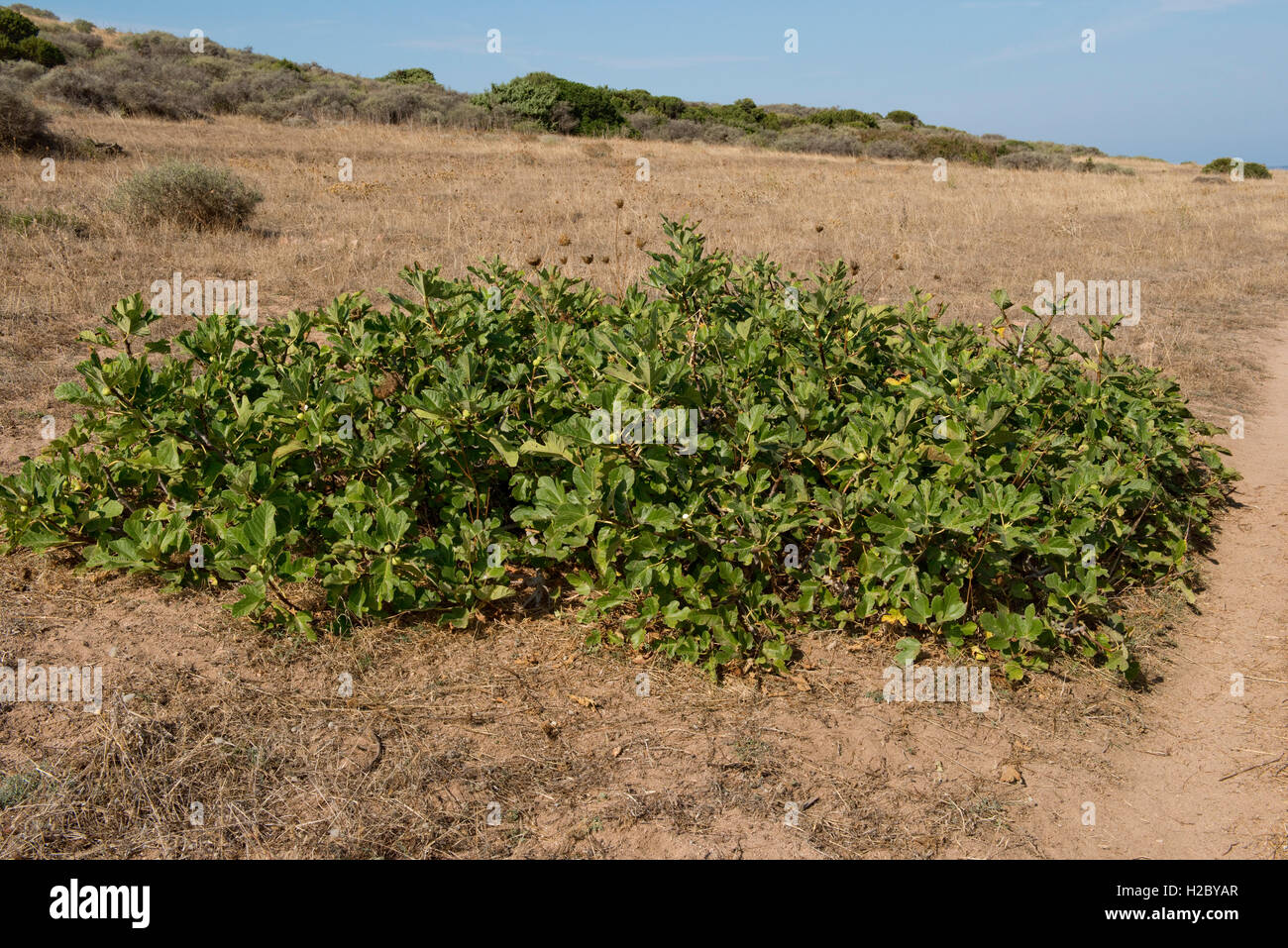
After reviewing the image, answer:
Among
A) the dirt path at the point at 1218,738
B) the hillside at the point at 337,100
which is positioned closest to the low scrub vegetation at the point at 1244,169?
the hillside at the point at 337,100

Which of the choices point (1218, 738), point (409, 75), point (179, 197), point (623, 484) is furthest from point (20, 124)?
point (409, 75)

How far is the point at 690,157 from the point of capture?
17.8 meters

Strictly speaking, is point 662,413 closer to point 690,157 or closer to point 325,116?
point 690,157

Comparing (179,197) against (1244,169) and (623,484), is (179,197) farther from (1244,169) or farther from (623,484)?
(1244,169)

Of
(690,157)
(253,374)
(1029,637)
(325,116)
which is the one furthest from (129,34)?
(1029,637)

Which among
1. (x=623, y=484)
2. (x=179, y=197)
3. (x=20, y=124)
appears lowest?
(x=623, y=484)

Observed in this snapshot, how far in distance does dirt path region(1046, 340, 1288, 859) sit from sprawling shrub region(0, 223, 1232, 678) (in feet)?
0.89

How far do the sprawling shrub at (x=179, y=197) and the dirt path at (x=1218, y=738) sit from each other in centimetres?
864

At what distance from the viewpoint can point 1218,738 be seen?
8.96 feet

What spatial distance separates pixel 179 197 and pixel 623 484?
760 cm

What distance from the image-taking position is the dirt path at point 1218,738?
7.59 feet

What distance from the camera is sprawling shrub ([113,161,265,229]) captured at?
8094 millimetres

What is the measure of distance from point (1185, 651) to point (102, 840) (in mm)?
3568

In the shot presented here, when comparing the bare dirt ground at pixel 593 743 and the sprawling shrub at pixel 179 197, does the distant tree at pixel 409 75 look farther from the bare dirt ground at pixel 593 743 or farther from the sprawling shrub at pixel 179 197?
the bare dirt ground at pixel 593 743
